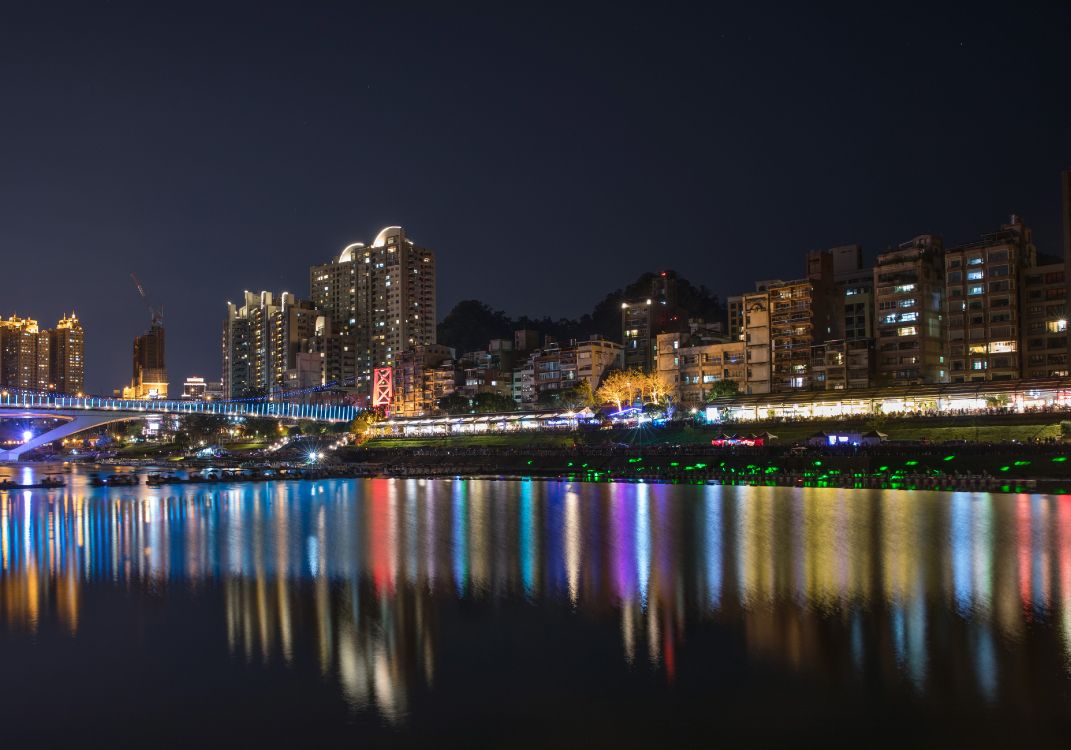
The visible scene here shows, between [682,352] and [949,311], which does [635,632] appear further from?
[682,352]

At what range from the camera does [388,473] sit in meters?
65.8

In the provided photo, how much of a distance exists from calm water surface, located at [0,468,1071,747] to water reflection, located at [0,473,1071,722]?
9 cm

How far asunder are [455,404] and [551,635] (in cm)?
8965

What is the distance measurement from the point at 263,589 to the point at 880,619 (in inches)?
524

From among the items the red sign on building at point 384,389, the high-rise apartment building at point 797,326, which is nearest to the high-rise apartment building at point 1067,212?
the high-rise apartment building at point 797,326

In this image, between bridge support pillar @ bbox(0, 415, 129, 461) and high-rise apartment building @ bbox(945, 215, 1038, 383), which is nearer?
high-rise apartment building @ bbox(945, 215, 1038, 383)

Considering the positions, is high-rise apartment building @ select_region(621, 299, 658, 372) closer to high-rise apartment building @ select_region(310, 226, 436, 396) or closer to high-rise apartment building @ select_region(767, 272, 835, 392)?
high-rise apartment building @ select_region(767, 272, 835, 392)

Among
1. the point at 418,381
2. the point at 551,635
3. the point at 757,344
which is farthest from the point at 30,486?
the point at 418,381

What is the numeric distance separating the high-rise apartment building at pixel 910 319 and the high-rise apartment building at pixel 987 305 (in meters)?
1.16

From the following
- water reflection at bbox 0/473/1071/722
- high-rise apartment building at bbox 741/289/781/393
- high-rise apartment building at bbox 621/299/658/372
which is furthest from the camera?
high-rise apartment building at bbox 621/299/658/372

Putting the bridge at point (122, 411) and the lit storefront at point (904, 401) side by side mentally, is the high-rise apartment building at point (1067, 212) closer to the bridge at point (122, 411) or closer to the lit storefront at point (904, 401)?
the lit storefront at point (904, 401)

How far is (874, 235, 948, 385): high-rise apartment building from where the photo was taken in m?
68.3

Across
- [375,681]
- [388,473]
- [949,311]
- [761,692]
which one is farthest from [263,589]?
[949,311]

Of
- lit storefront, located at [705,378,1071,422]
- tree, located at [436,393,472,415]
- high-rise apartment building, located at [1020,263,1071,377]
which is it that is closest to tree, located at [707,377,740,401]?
lit storefront, located at [705,378,1071,422]
